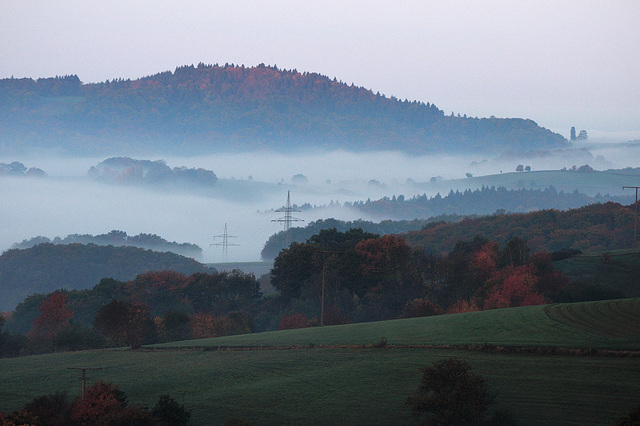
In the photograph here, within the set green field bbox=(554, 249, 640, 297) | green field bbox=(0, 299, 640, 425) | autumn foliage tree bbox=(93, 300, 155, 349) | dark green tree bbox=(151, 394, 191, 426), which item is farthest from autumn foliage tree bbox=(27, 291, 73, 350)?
green field bbox=(554, 249, 640, 297)

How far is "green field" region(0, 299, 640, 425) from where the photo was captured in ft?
121

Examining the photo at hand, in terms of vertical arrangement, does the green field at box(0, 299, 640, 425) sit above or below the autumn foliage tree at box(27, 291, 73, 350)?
above

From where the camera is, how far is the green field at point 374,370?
36938 mm

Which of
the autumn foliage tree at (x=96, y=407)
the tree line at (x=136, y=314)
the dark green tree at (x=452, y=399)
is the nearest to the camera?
the dark green tree at (x=452, y=399)

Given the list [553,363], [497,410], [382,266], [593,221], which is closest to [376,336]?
[553,363]

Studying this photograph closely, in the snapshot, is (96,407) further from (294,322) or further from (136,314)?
(294,322)

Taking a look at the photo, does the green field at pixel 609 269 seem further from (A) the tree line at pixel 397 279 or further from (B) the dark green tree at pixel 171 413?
(B) the dark green tree at pixel 171 413

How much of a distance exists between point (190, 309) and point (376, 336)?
2366 inches

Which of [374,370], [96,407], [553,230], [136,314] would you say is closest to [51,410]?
[96,407]

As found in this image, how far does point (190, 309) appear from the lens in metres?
112

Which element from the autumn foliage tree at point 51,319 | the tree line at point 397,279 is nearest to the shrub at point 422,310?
the tree line at point 397,279

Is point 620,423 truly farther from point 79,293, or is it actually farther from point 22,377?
point 79,293

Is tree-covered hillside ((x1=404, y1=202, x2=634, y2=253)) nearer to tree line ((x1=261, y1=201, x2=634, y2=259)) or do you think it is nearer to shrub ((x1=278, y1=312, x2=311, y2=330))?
tree line ((x1=261, y1=201, x2=634, y2=259))

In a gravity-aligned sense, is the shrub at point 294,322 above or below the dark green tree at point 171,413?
below
